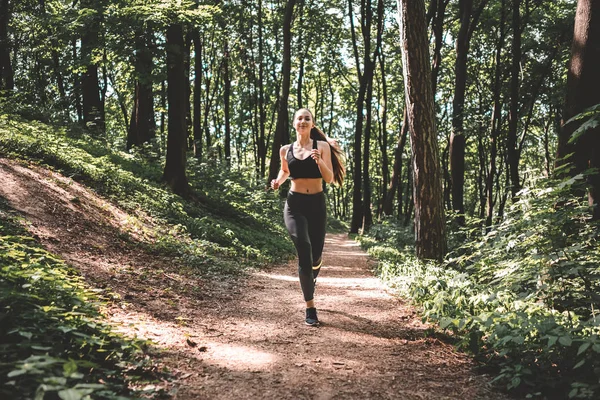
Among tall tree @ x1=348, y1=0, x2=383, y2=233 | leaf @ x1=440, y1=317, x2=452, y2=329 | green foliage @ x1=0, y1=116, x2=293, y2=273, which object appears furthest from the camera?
tall tree @ x1=348, y1=0, x2=383, y2=233

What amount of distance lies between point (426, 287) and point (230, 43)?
83.8ft

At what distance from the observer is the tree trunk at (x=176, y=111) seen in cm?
1110

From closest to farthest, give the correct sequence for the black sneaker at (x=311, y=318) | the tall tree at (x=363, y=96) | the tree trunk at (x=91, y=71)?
the black sneaker at (x=311, y=318)
the tree trunk at (x=91, y=71)
the tall tree at (x=363, y=96)

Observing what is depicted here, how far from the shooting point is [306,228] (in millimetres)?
5074

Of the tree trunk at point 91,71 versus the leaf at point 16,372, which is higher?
the tree trunk at point 91,71

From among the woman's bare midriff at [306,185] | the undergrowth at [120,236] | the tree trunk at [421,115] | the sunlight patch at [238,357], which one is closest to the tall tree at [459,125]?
the undergrowth at [120,236]

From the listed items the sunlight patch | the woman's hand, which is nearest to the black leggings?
the woman's hand

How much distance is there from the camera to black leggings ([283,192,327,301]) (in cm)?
499

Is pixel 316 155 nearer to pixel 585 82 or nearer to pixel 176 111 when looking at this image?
pixel 585 82

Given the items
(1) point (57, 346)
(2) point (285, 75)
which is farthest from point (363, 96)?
(1) point (57, 346)

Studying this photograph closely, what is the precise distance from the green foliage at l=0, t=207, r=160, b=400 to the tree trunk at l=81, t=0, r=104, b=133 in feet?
27.6

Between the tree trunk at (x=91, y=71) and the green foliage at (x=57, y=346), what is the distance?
8.43 meters

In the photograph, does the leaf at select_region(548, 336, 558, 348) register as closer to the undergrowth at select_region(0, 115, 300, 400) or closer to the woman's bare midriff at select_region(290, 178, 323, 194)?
the undergrowth at select_region(0, 115, 300, 400)

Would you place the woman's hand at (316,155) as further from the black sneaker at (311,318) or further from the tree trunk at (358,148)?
the tree trunk at (358,148)
